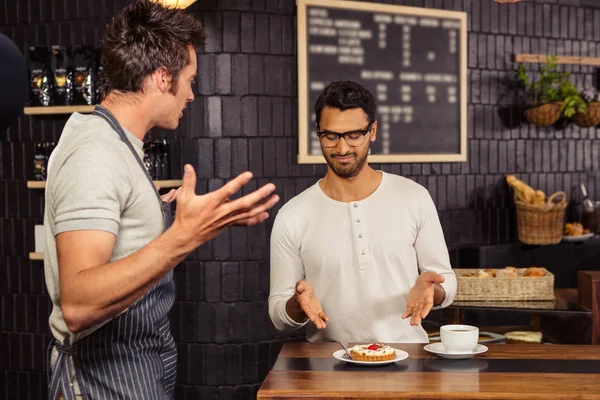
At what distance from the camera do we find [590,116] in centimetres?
535

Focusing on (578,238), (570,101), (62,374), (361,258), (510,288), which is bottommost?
(510,288)

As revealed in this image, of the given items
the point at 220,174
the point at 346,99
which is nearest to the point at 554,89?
the point at 220,174

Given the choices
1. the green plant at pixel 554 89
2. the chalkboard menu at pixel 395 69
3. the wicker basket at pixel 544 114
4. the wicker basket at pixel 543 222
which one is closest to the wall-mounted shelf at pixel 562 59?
the green plant at pixel 554 89

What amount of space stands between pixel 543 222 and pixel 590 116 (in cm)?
85

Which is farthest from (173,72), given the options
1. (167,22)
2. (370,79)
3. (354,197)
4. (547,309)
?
(370,79)

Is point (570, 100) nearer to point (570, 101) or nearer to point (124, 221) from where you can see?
point (570, 101)

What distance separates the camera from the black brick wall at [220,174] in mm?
4477

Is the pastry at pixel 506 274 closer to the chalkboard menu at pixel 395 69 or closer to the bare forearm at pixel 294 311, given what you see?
the chalkboard menu at pixel 395 69

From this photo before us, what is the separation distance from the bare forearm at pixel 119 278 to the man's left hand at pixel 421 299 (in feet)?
3.47

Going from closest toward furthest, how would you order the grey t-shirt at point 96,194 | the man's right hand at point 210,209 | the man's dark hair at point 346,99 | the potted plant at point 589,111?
the man's right hand at point 210,209, the grey t-shirt at point 96,194, the man's dark hair at point 346,99, the potted plant at point 589,111

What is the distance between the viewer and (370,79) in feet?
16.0

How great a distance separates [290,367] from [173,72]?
3.14 ft

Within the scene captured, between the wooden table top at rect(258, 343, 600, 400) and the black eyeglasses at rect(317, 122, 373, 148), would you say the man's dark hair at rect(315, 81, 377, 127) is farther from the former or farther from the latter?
the wooden table top at rect(258, 343, 600, 400)

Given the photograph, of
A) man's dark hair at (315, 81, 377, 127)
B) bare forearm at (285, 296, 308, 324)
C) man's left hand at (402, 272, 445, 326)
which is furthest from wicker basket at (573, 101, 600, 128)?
bare forearm at (285, 296, 308, 324)
